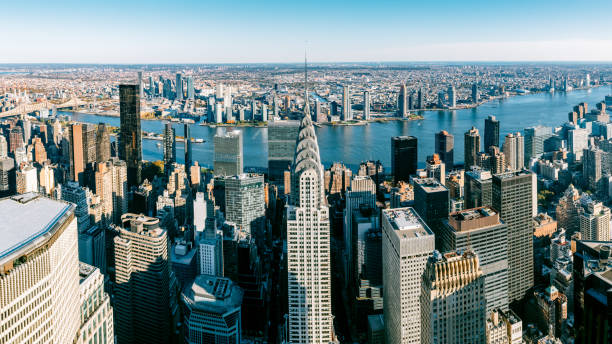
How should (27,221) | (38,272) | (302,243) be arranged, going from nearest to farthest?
1. (38,272)
2. (27,221)
3. (302,243)

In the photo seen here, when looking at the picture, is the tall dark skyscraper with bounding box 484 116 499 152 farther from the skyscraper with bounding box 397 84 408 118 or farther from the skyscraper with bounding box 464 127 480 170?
the skyscraper with bounding box 397 84 408 118

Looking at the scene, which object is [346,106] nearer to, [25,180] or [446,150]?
[446,150]

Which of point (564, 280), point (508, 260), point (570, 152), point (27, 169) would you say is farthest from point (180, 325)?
point (570, 152)

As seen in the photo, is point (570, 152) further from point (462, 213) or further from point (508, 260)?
point (462, 213)

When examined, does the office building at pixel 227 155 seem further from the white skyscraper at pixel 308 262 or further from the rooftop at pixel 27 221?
the rooftop at pixel 27 221

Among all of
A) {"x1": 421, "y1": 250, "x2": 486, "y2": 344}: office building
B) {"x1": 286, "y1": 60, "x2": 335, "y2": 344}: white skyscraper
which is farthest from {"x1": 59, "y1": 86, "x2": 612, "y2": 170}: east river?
{"x1": 421, "y1": 250, "x2": 486, "y2": 344}: office building

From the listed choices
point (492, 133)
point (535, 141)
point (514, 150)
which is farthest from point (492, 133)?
point (514, 150)

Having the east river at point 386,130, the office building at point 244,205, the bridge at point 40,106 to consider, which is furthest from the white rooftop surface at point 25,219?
the bridge at point 40,106
